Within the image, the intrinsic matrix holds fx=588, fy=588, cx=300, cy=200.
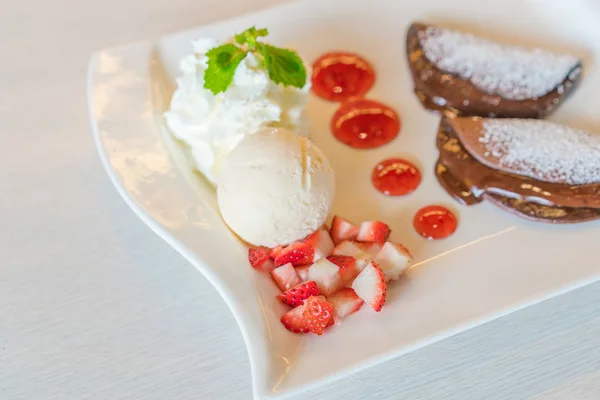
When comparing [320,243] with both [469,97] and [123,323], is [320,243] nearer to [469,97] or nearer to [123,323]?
[123,323]

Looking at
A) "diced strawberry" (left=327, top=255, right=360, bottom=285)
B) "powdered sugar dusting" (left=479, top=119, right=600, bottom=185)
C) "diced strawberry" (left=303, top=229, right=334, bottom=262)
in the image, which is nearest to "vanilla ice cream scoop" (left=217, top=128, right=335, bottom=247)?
"diced strawberry" (left=303, top=229, right=334, bottom=262)

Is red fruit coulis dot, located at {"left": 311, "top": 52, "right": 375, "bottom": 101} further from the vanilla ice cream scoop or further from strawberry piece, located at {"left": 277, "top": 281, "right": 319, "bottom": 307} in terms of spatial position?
strawberry piece, located at {"left": 277, "top": 281, "right": 319, "bottom": 307}

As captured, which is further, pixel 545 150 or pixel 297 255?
pixel 545 150

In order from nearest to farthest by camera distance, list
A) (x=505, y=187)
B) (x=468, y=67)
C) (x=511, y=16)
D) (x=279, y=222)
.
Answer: (x=279, y=222), (x=505, y=187), (x=468, y=67), (x=511, y=16)

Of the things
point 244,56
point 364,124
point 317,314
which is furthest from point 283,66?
point 317,314

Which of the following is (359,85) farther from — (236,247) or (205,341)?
(205,341)

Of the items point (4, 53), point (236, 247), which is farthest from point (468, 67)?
point (4, 53)
